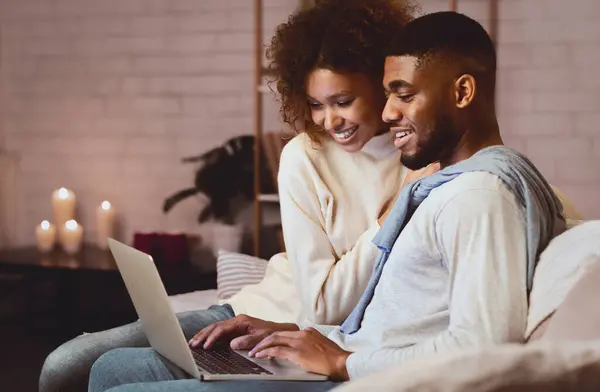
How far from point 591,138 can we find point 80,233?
237 centimetres

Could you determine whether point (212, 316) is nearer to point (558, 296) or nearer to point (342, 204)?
point (342, 204)

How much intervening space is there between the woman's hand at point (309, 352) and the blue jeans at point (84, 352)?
20.0 inches

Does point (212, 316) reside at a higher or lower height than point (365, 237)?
lower

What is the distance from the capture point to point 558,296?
119 cm

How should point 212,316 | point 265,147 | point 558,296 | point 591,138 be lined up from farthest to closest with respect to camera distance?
point 265,147, point 591,138, point 212,316, point 558,296

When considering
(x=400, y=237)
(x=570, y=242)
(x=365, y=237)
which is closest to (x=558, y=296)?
(x=570, y=242)

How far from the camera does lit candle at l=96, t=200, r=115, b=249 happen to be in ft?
13.8

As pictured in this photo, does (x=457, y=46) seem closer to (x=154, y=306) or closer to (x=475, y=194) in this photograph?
(x=475, y=194)

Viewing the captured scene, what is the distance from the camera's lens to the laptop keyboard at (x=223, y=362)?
149 centimetres

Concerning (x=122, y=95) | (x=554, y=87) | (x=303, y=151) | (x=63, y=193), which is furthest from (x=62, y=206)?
(x=303, y=151)

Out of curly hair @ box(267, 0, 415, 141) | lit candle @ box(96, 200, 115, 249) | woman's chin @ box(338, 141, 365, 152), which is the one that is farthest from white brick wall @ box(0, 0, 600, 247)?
woman's chin @ box(338, 141, 365, 152)

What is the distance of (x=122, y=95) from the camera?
4.32 metres

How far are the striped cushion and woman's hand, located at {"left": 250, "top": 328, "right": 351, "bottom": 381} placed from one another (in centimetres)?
124

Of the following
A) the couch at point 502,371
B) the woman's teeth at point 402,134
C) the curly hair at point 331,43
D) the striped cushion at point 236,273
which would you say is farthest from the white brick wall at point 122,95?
the couch at point 502,371
